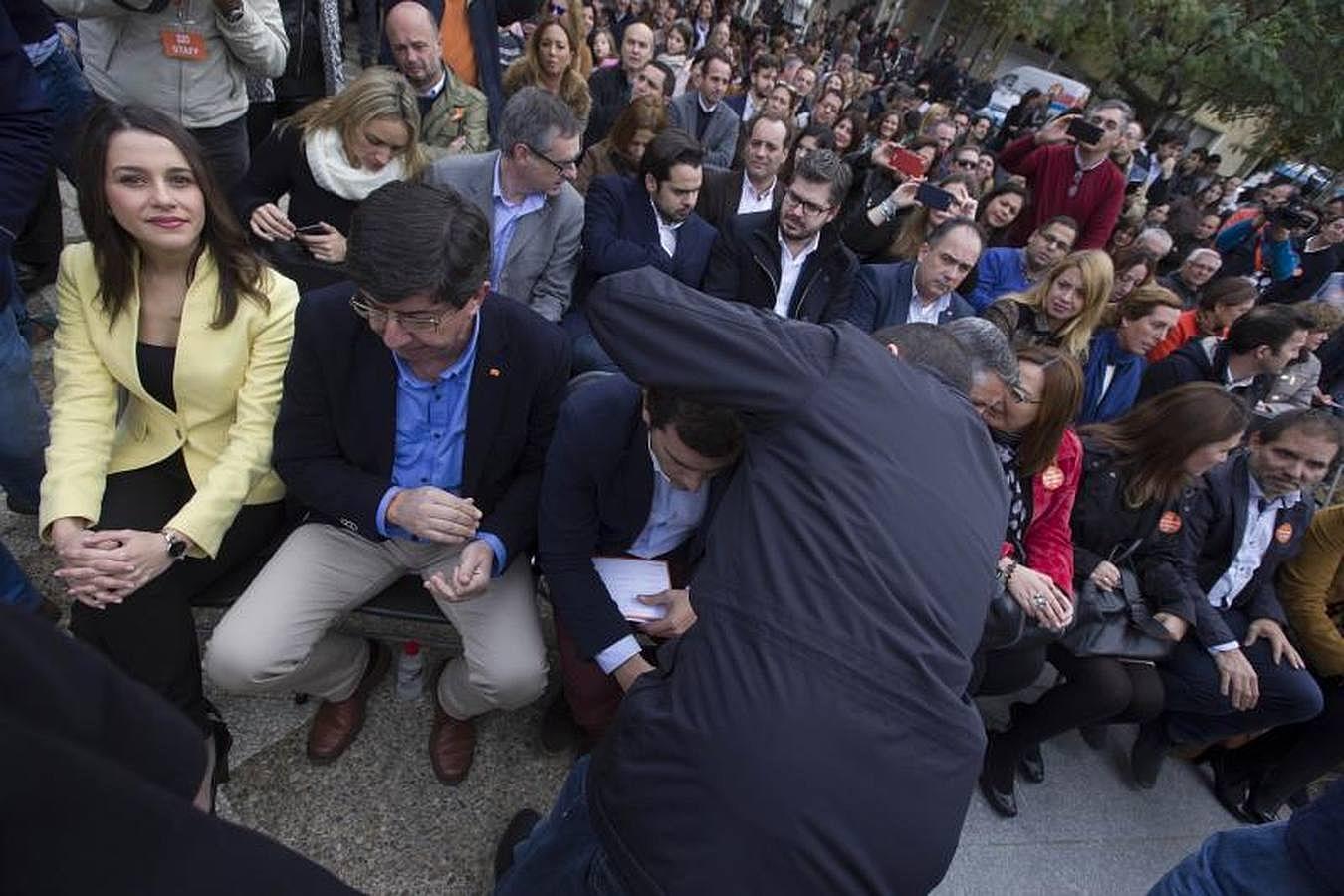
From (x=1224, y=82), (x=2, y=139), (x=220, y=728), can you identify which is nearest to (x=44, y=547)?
(x=220, y=728)

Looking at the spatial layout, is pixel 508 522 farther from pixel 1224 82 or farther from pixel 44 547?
pixel 1224 82

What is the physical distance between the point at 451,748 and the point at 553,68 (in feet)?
12.3

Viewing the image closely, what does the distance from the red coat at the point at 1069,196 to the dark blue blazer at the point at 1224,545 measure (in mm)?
3073

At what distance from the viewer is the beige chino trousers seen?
1.87 m

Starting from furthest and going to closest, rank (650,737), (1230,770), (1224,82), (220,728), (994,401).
Result: (1224,82)
(1230,770)
(994,401)
(220,728)
(650,737)

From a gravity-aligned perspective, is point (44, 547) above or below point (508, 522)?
below

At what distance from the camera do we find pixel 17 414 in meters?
2.14

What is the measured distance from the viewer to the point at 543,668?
6.81 ft

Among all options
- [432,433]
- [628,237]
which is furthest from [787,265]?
[432,433]

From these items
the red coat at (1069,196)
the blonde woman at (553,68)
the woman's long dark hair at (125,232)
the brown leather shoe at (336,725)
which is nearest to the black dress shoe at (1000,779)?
the brown leather shoe at (336,725)

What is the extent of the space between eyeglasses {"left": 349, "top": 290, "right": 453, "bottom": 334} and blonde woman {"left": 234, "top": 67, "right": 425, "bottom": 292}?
108 cm

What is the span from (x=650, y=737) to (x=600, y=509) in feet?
2.99

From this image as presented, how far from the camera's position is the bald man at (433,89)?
331 cm

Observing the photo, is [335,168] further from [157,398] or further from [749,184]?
[749,184]
